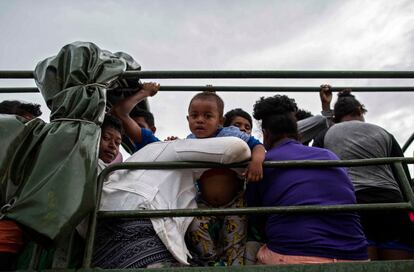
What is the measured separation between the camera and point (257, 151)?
2.16 metres

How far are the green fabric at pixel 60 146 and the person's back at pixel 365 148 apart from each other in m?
1.49

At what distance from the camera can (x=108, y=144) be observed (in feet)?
9.09

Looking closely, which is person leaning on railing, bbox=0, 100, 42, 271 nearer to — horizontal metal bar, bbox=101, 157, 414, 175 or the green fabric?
the green fabric

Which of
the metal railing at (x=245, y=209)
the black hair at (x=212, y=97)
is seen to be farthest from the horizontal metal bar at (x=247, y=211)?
the black hair at (x=212, y=97)

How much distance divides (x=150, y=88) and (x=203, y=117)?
0.41 m

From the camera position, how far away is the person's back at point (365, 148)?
270 centimetres

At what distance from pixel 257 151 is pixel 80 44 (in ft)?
3.73

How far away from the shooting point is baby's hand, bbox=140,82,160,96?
264 cm

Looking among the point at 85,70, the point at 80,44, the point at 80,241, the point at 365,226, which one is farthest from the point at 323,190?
the point at 80,44

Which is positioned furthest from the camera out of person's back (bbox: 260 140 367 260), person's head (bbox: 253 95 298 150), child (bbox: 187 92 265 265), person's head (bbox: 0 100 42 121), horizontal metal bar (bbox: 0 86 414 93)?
person's head (bbox: 0 100 42 121)

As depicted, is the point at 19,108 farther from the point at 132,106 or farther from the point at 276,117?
the point at 276,117

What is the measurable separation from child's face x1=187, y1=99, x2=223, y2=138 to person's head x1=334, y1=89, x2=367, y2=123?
43.6 inches

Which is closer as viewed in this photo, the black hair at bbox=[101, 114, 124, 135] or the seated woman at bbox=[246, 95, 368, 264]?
the seated woman at bbox=[246, 95, 368, 264]

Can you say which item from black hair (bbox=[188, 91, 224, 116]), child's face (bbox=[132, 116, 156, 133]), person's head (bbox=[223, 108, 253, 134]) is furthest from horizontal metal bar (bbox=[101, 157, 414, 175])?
person's head (bbox=[223, 108, 253, 134])
